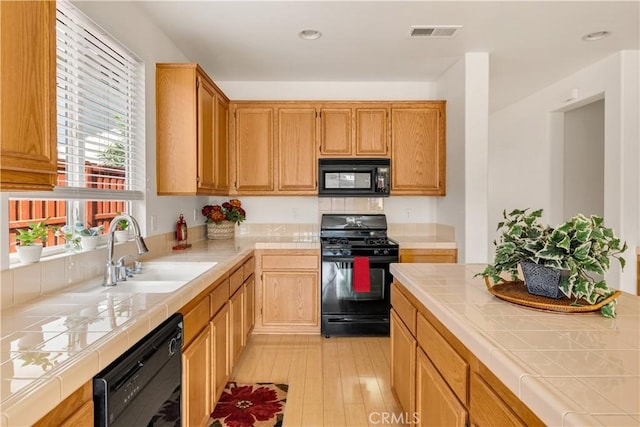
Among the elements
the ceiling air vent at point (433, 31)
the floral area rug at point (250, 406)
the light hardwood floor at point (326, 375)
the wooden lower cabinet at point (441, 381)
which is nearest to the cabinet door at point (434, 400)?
the wooden lower cabinet at point (441, 381)

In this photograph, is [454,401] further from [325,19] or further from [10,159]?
[325,19]

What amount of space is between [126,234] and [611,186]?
13.2ft

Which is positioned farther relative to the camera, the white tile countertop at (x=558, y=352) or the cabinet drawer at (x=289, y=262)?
the cabinet drawer at (x=289, y=262)

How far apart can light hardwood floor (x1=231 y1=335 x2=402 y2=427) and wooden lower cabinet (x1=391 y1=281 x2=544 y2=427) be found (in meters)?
0.36

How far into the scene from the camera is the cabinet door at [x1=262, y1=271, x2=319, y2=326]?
3533 mm

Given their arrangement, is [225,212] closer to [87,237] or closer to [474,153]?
[87,237]

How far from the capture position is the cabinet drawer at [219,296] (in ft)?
6.97

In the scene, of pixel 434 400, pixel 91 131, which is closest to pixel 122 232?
pixel 91 131

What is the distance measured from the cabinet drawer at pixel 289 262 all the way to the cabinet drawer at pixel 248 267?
0.33 feet

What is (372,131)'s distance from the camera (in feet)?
12.6

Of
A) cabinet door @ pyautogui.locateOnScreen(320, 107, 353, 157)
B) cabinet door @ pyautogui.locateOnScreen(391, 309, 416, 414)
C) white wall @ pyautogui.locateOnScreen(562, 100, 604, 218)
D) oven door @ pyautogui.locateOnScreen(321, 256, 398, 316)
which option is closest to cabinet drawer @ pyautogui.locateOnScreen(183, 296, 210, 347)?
cabinet door @ pyautogui.locateOnScreen(391, 309, 416, 414)

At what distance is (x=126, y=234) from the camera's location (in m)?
2.29

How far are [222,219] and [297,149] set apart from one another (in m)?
1.03

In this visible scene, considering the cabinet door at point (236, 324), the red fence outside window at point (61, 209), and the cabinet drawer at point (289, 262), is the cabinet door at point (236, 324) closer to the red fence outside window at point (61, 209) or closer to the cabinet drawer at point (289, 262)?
the cabinet drawer at point (289, 262)
